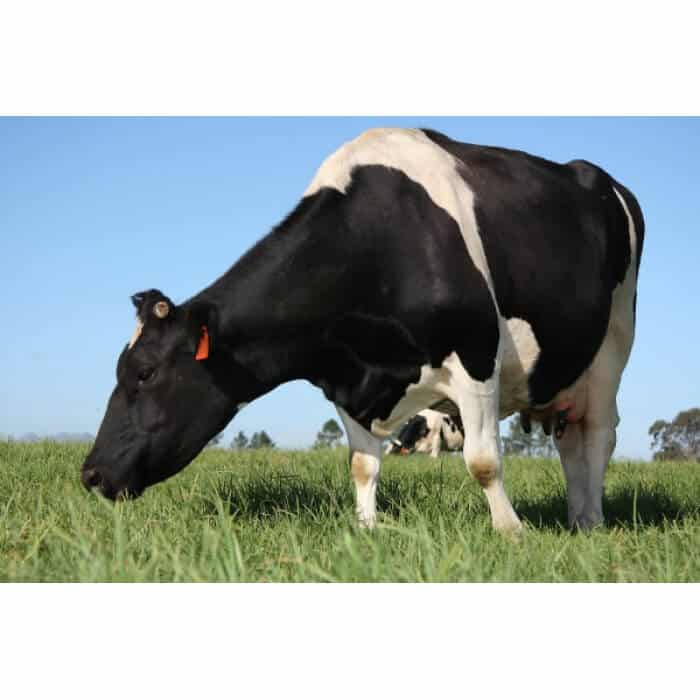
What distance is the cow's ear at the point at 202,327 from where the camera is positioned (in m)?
5.45

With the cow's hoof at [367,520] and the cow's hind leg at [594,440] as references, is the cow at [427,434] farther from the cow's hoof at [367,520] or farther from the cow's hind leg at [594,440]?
the cow's hoof at [367,520]

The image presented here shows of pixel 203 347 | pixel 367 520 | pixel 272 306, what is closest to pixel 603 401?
pixel 367 520

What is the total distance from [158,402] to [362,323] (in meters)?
1.37

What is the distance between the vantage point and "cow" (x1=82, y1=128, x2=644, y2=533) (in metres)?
5.60

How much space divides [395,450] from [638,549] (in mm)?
14669

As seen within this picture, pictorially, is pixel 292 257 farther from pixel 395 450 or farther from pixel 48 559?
pixel 395 450

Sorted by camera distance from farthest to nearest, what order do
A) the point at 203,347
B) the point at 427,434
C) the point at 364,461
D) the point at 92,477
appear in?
the point at 427,434, the point at 364,461, the point at 92,477, the point at 203,347

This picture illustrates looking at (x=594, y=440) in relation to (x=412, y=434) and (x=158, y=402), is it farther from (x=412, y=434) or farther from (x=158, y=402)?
(x=412, y=434)

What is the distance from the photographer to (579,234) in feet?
22.1

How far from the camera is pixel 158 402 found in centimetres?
565

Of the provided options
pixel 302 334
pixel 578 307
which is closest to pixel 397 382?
pixel 302 334

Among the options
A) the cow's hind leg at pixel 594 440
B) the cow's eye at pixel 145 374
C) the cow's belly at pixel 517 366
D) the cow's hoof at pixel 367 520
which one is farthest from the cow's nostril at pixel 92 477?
the cow's hind leg at pixel 594 440

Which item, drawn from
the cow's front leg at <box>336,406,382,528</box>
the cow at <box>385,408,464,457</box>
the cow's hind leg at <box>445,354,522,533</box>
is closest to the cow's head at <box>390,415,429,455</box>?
the cow at <box>385,408,464,457</box>

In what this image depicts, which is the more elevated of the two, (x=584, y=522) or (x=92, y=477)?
(x=92, y=477)
